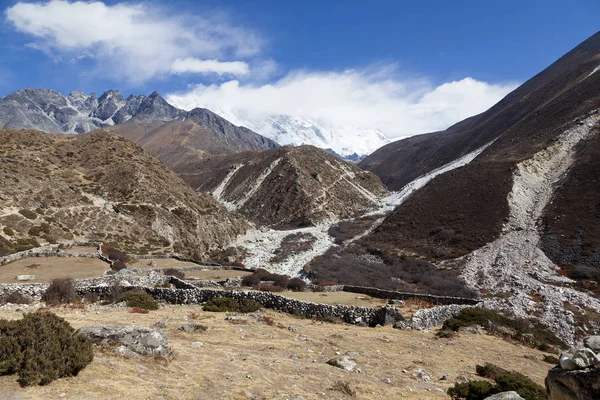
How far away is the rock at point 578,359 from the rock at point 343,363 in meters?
7.29

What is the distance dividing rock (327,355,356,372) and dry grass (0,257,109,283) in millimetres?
21522

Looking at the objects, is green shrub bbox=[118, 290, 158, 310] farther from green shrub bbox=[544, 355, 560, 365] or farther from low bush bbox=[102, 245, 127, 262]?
green shrub bbox=[544, 355, 560, 365]

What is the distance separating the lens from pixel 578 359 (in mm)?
6102

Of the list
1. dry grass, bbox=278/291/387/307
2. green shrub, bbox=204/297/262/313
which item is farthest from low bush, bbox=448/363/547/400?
dry grass, bbox=278/291/387/307

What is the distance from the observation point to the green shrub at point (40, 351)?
806 cm

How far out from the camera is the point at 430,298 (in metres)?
27.0

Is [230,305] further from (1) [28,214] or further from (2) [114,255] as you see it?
(1) [28,214]

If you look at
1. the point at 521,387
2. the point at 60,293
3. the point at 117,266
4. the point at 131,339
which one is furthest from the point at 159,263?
the point at 521,387

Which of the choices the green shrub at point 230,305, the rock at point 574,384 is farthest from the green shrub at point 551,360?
the green shrub at point 230,305

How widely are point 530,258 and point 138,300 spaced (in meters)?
45.3

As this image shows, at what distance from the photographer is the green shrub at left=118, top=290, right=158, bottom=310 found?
1961cm

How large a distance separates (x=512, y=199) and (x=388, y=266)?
27.9 metres

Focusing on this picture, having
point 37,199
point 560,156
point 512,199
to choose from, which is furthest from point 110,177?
point 560,156

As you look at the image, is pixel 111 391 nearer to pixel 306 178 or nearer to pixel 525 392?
pixel 525 392
